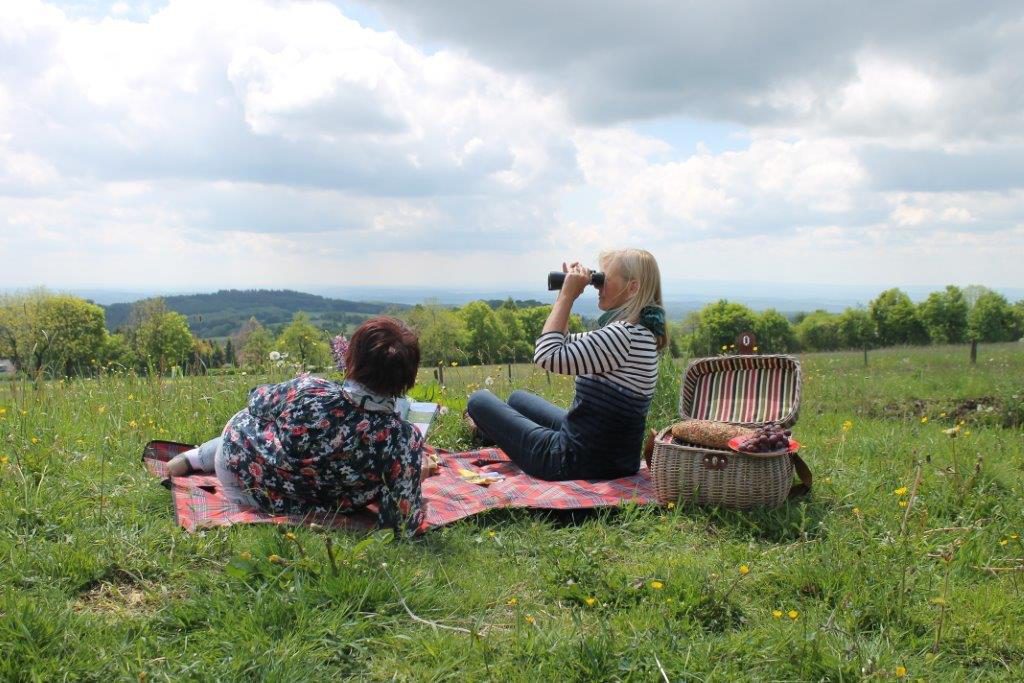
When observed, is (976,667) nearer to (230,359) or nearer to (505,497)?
(505,497)

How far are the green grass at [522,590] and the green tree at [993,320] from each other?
39.8m

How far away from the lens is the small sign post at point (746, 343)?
19.0 ft

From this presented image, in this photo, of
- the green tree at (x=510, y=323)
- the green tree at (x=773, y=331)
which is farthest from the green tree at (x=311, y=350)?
the green tree at (x=773, y=331)

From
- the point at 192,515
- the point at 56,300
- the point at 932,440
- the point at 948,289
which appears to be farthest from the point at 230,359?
the point at 948,289

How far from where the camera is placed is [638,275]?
15.1 ft

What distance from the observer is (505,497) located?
175 inches

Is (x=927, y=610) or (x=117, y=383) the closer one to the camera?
(x=927, y=610)

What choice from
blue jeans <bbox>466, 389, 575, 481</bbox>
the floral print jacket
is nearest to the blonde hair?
blue jeans <bbox>466, 389, 575, 481</bbox>

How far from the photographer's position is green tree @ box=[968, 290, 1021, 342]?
39500 millimetres

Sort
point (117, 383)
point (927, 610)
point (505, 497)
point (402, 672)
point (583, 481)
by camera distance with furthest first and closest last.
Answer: point (117, 383) < point (583, 481) < point (505, 497) < point (927, 610) < point (402, 672)

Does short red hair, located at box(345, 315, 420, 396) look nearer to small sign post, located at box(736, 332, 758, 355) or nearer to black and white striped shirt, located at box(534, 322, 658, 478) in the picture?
black and white striped shirt, located at box(534, 322, 658, 478)

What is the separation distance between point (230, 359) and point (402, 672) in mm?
6850

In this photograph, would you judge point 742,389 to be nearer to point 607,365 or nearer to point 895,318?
point 607,365

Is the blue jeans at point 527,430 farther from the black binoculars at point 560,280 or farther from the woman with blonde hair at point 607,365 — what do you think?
the black binoculars at point 560,280
